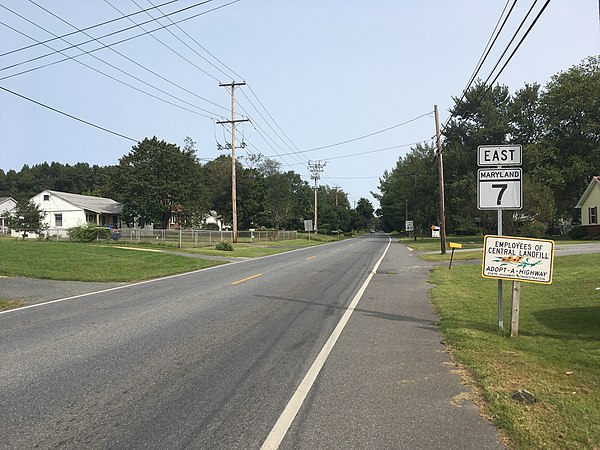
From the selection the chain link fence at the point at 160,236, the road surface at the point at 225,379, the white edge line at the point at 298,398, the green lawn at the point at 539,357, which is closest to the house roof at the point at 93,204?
the chain link fence at the point at 160,236

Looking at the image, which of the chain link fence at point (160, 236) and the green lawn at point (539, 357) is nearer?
the green lawn at point (539, 357)

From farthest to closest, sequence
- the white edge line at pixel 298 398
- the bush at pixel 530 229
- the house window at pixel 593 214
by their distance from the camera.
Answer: the house window at pixel 593 214 < the bush at pixel 530 229 < the white edge line at pixel 298 398

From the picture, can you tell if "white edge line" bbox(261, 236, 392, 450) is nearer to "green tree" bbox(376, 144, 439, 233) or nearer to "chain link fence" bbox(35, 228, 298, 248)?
"chain link fence" bbox(35, 228, 298, 248)

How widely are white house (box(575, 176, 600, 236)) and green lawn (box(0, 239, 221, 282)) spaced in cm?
3397

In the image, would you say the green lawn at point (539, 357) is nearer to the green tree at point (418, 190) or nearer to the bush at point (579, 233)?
the bush at point (579, 233)

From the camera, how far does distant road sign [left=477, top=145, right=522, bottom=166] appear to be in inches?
311

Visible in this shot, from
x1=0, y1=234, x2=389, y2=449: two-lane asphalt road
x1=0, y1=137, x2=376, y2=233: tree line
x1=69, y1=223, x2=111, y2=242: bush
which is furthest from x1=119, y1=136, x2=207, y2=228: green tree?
x1=0, y1=234, x2=389, y2=449: two-lane asphalt road

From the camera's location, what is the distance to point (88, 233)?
36.7 m

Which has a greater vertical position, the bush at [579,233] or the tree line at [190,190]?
the tree line at [190,190]

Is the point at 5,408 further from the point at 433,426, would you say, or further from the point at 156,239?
the point at 156,239

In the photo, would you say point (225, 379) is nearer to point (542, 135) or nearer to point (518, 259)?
point (518, 259)

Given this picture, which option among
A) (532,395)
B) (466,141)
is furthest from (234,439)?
(466,141)

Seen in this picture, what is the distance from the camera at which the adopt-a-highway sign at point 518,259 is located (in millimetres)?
7285

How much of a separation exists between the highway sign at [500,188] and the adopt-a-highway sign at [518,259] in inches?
25.2
